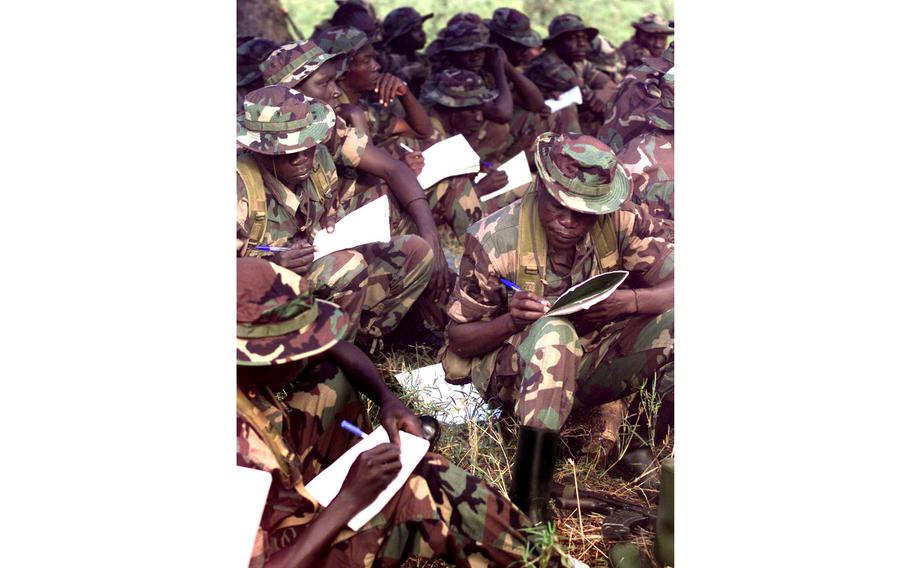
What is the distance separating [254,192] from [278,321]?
184 cm

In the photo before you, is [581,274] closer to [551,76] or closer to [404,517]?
[404,517]

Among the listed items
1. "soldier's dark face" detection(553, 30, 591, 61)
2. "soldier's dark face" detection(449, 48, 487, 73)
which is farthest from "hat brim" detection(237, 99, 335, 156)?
"soldier's dark face" detection(553, 30, 591, 61)

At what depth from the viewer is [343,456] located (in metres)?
4.86

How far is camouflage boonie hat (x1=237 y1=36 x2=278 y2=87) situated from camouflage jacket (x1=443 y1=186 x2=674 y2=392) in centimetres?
342

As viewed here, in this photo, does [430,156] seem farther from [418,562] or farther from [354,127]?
[418,562]

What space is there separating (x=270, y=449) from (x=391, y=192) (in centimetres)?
323

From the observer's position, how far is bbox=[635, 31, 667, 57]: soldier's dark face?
36.0 ft

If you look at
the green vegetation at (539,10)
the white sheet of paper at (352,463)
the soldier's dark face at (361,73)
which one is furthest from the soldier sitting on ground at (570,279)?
the green vegetation at (539,10)

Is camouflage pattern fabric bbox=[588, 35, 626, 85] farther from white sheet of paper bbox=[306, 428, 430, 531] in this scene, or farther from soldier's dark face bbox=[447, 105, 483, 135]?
white sheet of paper bbox=[306, 428, 430, 531]

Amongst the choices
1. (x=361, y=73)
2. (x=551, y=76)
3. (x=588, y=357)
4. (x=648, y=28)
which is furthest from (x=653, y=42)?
(x=588, y=357)

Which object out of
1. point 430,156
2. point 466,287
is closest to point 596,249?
point 466,287

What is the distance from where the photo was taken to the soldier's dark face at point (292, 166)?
248 inches
